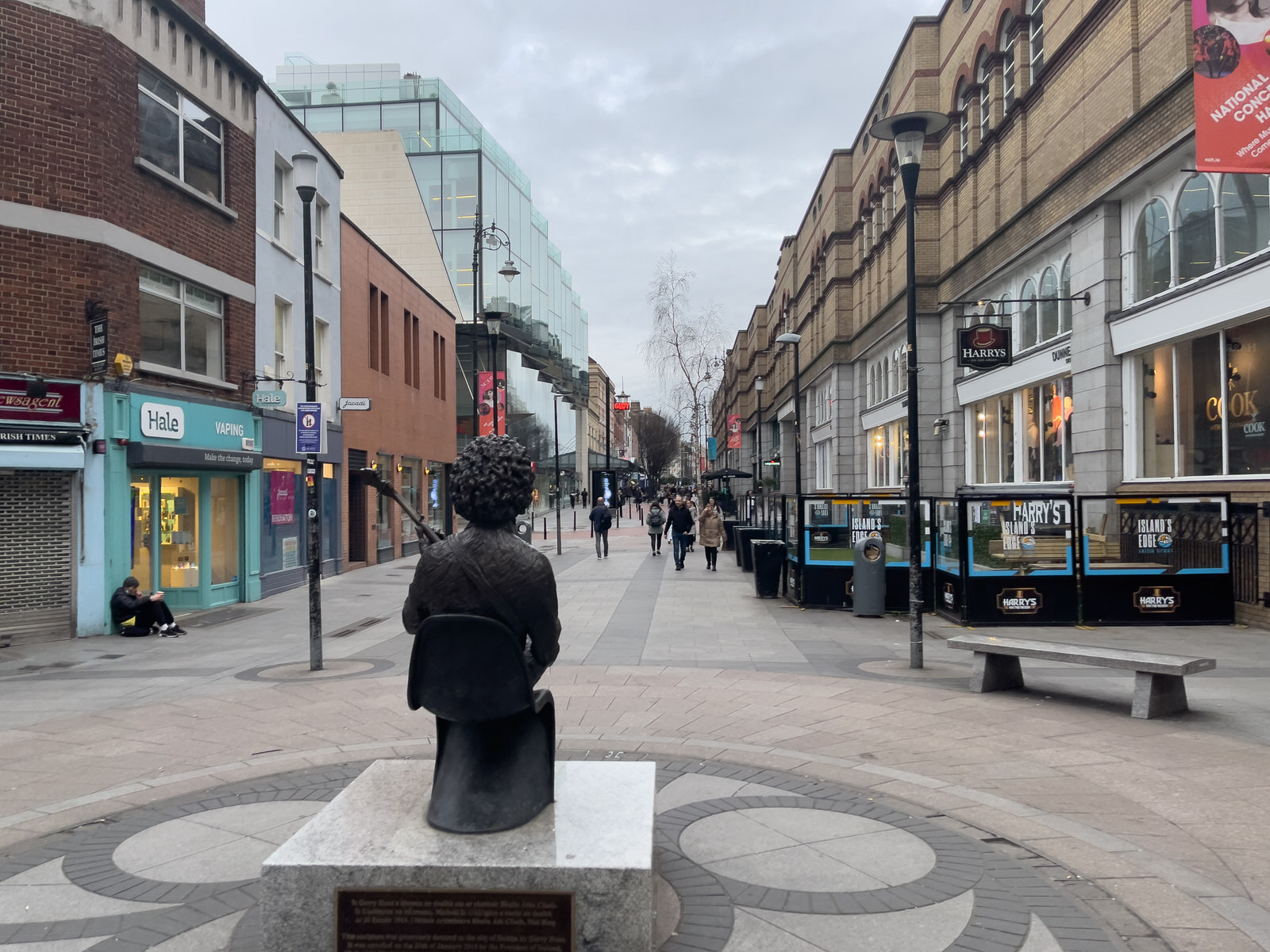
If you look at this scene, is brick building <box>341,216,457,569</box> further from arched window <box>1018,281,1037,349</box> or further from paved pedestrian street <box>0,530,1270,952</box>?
arched window <box>1018,281,1037,349</box>

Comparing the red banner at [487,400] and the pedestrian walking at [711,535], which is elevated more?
the red banner at [487,400]

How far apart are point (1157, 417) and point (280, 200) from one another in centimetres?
1815

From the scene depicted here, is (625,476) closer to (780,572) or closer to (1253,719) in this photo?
(780,572)

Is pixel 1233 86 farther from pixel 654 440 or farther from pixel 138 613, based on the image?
pixel 654 440

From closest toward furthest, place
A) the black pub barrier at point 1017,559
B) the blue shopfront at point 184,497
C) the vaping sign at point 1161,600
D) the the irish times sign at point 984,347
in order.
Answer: the vaping sign at point 1161,600, the black pub barrier at point 1017,559, the blue shopfront at point 184,497, the the irish times sign at point 984,347

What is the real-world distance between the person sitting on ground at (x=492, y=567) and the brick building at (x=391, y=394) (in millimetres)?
18468

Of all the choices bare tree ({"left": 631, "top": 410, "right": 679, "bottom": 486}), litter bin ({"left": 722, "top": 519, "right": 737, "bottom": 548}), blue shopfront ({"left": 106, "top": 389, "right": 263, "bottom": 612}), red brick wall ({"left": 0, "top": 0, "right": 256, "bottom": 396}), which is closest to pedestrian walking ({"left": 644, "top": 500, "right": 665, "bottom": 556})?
litter bin ({"left": 722, "top": 519, "right": 737, "bottom": 548})

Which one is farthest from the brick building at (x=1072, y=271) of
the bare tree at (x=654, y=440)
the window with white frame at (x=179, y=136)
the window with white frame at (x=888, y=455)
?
the bare tree at (x=654, y=440)

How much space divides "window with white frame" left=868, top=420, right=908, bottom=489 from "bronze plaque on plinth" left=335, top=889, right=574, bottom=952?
91.2ft

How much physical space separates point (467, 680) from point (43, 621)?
1254cm

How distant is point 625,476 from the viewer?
103000mm

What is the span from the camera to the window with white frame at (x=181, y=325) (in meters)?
15.1

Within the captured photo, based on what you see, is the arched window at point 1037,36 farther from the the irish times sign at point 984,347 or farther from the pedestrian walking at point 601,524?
the pedestrian walking at point 601,524

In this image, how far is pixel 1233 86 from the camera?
983 cm
